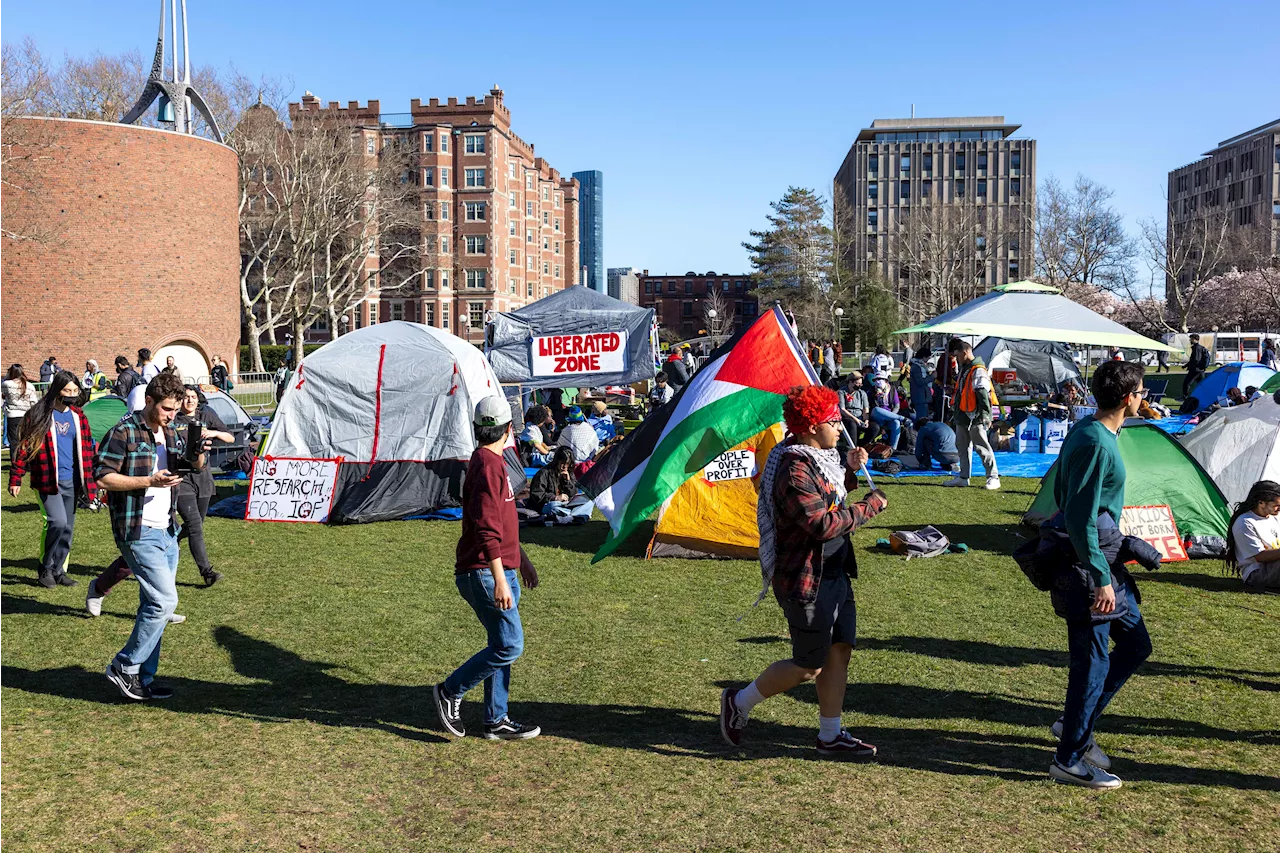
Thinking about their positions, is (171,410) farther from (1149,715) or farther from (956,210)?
(956,210)

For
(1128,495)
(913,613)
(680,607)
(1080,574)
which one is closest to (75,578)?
(680,607)

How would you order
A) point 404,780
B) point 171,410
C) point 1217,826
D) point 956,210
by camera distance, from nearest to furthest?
point 1217,826
point 404,780
point 171,410
point 956,210

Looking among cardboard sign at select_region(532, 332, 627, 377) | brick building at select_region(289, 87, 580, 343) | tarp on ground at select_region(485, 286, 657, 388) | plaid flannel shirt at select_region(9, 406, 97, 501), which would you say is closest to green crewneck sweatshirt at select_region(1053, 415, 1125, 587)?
plaid flannel shirt at select_region(9, 406, 97, 501)

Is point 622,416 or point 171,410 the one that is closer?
point 171,410

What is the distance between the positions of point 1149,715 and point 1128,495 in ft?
15.0

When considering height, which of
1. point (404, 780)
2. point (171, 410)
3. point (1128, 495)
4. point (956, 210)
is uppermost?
point (956, 210)

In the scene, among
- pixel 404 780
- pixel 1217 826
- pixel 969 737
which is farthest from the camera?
pixel 969 737

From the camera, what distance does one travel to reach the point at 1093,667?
14.7 feet

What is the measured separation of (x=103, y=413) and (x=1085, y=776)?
592 inches

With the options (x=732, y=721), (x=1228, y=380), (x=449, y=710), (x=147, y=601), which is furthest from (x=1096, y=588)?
(x=1228, y=380)

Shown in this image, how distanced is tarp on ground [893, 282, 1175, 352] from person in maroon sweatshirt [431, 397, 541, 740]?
11.7 m

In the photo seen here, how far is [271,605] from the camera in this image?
834cm

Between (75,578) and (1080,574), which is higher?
(1080,574)

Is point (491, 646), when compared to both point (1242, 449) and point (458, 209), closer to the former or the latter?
point (1242, 449)
